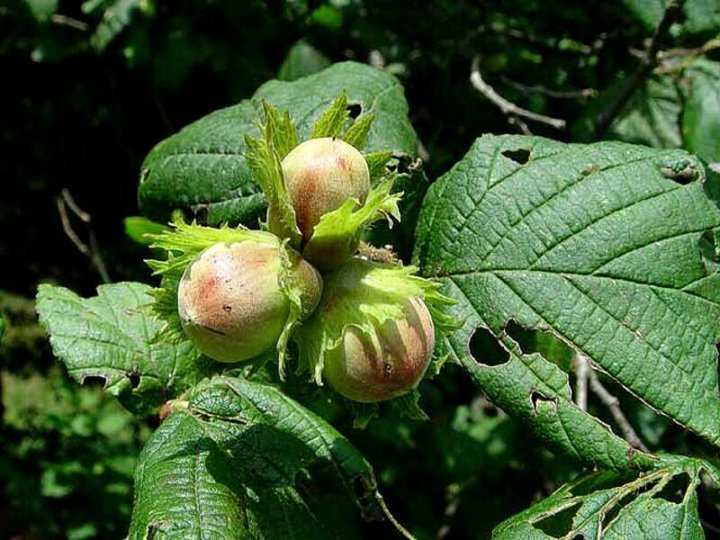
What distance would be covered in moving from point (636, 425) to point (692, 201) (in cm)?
149

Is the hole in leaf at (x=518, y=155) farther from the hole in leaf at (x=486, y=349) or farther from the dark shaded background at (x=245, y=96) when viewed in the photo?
the dark shaded background at (x=245, y=96)

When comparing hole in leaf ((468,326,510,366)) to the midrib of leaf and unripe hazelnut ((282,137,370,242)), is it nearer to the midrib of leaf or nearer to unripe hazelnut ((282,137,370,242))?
the midrib of leaf

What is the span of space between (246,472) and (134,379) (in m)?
0.43

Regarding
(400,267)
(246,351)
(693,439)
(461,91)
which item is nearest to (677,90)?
(461,91)

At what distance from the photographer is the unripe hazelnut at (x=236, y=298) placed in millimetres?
1446

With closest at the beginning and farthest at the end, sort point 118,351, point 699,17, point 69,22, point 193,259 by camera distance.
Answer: point 193,259, point 118,351, point 699,17, point 69,22

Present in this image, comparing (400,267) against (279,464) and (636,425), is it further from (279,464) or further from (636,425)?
(636,425)

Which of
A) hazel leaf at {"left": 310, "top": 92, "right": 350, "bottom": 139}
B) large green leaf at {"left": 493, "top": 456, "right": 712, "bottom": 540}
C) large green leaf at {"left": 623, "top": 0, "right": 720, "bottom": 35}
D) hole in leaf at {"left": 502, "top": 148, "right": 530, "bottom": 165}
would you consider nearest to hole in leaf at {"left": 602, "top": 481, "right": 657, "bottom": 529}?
large green leaf at {"left": 493, "top": 456, "right": 712, "bottom": 540}

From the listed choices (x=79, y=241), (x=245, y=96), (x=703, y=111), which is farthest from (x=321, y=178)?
(x=79, y=241)

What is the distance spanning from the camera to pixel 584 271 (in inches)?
72.9

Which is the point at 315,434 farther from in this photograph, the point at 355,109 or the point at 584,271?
the point at 355,109

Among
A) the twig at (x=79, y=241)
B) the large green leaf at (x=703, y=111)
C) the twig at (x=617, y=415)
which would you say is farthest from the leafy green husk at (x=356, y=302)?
the twig at (x=79, y=241)

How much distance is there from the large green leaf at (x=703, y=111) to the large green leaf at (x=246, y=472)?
1397 mm

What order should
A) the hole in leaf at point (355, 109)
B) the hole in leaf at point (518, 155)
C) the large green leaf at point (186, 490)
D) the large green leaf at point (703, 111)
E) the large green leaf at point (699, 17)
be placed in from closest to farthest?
the large green leaf at point (186, 490) < the hole in leaf at point (518, 155) < the hole in leaf at point (355, 109) < the large green leaf at point (703, 111) < the large green leaf at point (699, 17)
